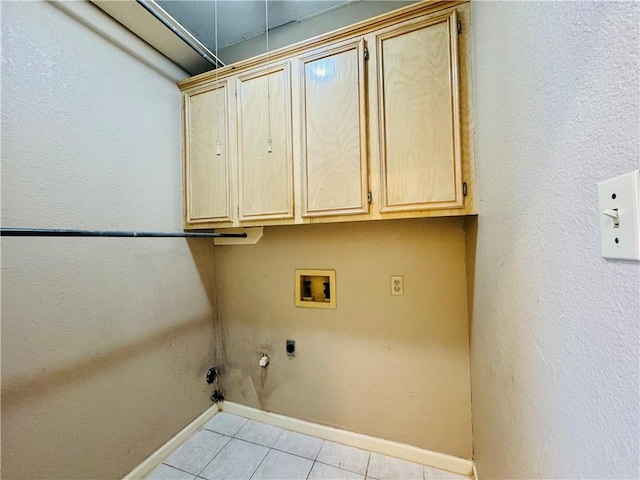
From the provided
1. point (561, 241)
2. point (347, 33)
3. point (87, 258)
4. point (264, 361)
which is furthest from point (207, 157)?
point (561, 241)

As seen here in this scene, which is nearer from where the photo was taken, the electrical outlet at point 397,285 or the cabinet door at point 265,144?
the cabinet door at point 265,144

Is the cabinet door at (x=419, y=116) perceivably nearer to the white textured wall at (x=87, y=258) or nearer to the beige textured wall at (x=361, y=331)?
the beige textured wall at (x=361, y=331)

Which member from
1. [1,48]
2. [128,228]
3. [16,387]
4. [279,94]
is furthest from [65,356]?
[279,94]

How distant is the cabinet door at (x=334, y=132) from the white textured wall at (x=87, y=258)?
1.00m

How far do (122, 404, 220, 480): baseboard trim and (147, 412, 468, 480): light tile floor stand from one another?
0.03m

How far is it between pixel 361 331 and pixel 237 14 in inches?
89.9

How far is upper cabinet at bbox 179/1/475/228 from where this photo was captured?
1.17 metres

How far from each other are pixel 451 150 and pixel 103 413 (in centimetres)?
218

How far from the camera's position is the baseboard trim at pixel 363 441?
4.82ft

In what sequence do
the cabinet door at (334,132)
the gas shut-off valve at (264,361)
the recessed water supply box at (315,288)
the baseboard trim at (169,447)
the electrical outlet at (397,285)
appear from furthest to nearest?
the gas shut-off valve at (264,361), the recessed water supply box at (315,288), the electrical outlet at (397,285), the baseboard trim at (169,447), the cabinet door at (334,132)

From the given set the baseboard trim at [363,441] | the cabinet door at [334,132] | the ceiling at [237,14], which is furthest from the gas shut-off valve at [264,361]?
the ceiling at [237,14]

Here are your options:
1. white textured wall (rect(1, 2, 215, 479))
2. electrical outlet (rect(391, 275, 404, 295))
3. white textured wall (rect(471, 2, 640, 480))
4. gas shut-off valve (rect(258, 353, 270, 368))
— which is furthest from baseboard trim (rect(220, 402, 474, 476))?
electrical outlet (rect(391, 275, 404, 295))

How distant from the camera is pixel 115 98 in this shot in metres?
1.41

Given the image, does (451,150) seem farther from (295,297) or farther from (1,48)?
(1,48)
